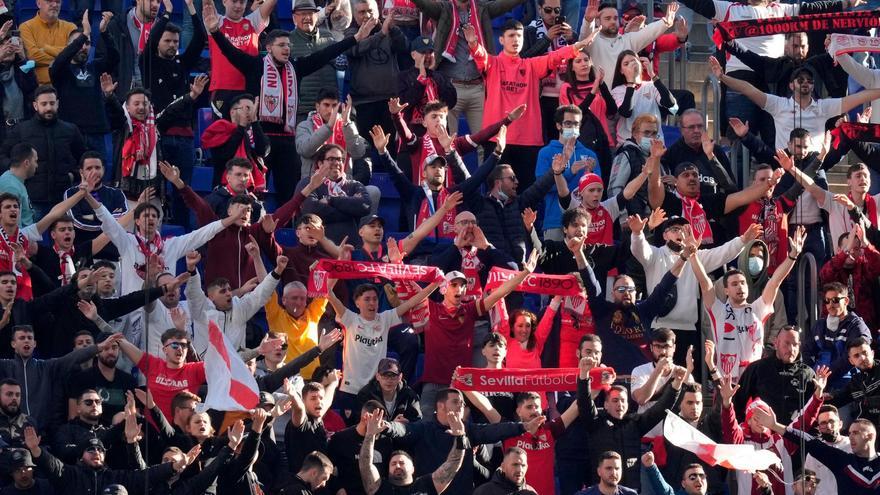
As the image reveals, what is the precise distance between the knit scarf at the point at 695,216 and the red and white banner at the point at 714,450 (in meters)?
2.63

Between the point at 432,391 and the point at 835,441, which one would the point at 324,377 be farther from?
the point at 835,441

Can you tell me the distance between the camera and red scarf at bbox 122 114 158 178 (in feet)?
62.8

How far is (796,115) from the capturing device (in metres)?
20.2

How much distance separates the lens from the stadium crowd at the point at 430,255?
16609mm

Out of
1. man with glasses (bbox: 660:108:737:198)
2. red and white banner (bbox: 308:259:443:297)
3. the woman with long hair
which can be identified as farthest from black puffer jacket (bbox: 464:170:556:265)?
the woman with long hair

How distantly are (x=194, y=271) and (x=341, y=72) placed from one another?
4.14m

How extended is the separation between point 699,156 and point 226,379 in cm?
531

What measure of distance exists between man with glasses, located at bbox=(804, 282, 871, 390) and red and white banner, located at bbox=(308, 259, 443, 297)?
2.78 metres

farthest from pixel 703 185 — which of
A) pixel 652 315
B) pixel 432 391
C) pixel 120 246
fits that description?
pixel 120 246

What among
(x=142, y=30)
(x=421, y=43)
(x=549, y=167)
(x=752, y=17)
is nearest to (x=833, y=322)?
(x=549, y=167)

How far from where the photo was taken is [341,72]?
21219mm

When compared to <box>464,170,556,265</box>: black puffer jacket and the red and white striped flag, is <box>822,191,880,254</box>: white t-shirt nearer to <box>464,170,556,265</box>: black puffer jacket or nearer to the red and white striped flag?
<box>464,170,556,265</box>: black puffer jacket

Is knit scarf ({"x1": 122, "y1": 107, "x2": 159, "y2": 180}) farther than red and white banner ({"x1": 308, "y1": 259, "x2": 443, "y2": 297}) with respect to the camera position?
Yes

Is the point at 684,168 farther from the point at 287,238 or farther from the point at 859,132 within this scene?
the point at 287,238
